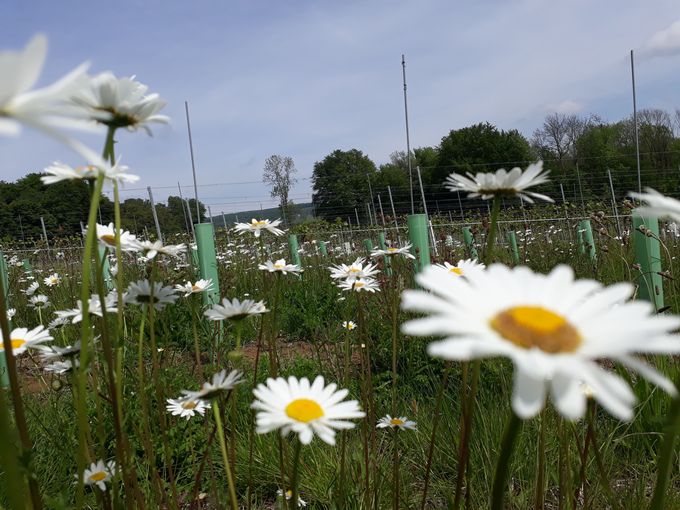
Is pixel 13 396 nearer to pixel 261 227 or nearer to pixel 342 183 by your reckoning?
pixel 261 227

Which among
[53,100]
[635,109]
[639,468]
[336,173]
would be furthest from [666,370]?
[336,173]

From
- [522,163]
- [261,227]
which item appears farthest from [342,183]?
[261,227]

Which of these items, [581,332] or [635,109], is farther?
[635,109]

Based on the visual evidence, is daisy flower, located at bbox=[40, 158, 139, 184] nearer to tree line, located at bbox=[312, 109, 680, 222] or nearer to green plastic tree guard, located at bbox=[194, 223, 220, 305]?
green plastic tree guard, located at bbox=[194, 223, 220, 305]

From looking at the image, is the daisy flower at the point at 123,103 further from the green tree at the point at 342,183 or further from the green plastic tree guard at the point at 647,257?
the green tree at the point at 342,183

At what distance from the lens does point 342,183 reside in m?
36.0

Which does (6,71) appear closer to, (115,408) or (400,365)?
(115,408)

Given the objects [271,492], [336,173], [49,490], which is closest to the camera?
[49,490]

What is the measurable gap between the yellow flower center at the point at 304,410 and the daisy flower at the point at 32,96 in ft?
1.48

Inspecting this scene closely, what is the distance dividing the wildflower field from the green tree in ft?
86.0

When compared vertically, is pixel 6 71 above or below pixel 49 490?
above

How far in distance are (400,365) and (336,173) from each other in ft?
127

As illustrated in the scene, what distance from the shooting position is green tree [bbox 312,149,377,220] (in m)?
31.9

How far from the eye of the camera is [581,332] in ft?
1.35
